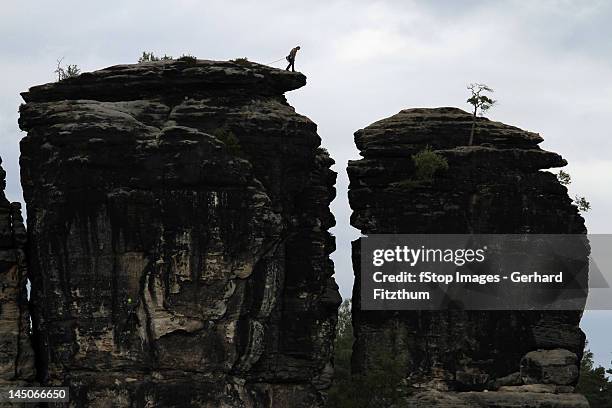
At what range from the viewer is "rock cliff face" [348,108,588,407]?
8456 cm

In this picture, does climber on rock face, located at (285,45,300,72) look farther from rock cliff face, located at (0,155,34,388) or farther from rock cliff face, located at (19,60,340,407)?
rock cliff face, located at (0,155,34,388)

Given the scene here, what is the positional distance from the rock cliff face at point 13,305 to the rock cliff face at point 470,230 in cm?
1834

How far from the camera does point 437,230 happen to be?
85.8m

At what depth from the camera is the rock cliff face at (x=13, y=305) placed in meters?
77.8

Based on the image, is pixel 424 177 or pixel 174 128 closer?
pixel 174 128

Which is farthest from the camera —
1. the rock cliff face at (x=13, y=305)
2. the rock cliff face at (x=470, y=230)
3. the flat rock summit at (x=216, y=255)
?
the rock cliff face at (x=470, y=230)

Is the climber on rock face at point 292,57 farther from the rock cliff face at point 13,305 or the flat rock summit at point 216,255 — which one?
the rock cliff face at point 13,305

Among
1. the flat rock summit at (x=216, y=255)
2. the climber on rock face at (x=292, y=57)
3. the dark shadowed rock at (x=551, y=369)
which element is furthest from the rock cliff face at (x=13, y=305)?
the dark shadowed rock at (x=551, y=369)

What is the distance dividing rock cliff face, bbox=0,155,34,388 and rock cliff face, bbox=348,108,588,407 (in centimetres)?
1834

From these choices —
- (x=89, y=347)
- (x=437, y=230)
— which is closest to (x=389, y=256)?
(x=437, y=230)

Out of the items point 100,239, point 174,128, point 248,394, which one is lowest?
Answer: point 248,394

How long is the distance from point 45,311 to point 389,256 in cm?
1955

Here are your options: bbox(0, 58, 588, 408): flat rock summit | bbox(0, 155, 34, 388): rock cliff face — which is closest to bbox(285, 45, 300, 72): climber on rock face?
bbox(0, 58, 588, 408): flat rock summit

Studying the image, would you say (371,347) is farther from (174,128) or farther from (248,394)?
(174,128)
